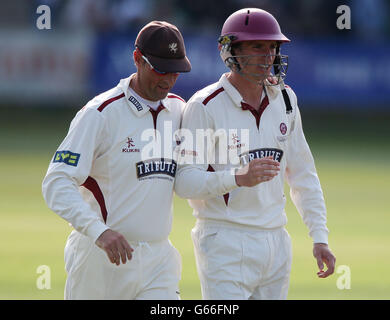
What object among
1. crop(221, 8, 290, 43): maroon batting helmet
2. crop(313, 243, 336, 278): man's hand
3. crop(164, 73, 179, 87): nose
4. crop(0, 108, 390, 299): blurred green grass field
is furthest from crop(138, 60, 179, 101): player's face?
crop(0, 108, 390, 299): blurred green grass field

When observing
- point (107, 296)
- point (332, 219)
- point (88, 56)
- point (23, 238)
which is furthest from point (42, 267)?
point (88, 56)

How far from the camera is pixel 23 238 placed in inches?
414

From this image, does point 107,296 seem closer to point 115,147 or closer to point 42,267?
point 115,147

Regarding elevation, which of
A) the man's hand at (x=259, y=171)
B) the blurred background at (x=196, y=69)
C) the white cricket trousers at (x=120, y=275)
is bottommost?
the white cricket trousers at (x=120, y=275)

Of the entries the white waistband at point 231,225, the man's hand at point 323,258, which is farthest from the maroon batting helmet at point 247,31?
the man's hand at point 323,258

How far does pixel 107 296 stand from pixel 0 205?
7.32 meters

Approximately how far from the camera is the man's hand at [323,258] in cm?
567

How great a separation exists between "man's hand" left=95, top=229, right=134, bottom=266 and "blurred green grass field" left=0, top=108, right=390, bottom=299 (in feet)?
10.0

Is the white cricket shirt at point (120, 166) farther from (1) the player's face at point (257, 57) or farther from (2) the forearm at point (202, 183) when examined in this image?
(1) the player's face at point (257, 57)

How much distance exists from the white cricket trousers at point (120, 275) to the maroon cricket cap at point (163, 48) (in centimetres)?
108

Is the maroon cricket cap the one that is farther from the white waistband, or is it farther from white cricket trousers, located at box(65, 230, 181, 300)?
white cricket trousers, located at box(65, 230, 181, 300)

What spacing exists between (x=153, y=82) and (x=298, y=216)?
701 cm

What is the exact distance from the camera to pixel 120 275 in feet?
17.5

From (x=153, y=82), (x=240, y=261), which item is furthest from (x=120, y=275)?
(x=153, y=82)
